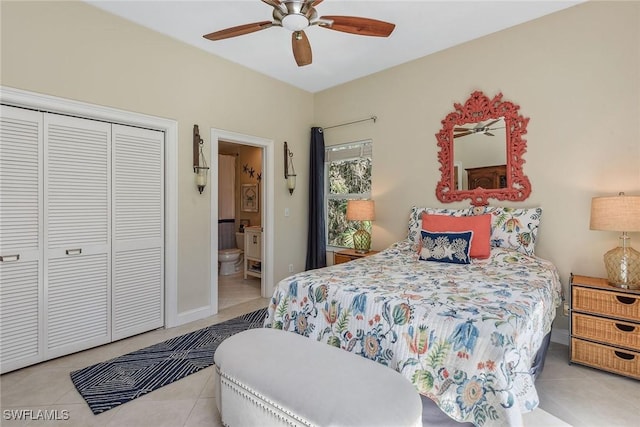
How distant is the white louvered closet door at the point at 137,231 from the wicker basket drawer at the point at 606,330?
11.6 feet

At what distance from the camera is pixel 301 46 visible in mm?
2402

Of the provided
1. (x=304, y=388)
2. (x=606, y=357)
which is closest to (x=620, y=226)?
(x=606, y=357)

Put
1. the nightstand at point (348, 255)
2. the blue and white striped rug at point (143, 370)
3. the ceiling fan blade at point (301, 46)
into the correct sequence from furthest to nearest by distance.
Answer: the nightstand at point (348, 255) → the ceiling fan blade at point (301, 46) → the blue and white striped rug at point (143, 370)

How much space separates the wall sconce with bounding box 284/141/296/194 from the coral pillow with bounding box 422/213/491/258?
1838mm

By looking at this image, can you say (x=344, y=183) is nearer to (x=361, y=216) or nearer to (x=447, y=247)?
(x=361, y=216)

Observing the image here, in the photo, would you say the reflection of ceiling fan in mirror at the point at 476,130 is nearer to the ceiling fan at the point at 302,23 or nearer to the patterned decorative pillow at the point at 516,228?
the patterned decorative pillow at the point at 516,228

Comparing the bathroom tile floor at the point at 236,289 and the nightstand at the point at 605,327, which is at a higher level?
the nightstand at the point at 605,327

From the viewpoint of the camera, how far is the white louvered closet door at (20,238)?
2.23 meters

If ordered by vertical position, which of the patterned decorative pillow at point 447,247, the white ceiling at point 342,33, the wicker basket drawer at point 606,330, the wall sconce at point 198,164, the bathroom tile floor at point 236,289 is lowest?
the bathroom tile floor at point 236,289

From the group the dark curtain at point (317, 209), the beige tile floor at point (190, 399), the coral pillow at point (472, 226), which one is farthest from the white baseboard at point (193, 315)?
the coral pillow at point (472, 226)

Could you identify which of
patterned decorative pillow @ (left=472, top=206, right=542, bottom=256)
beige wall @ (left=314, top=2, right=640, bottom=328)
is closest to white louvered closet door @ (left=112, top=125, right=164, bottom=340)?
beige wall @ (left=314, top=2, right=640, bottom=328)

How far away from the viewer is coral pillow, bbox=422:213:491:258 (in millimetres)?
2736

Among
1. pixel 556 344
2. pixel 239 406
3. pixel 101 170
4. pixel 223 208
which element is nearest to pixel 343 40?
pixel 101 170

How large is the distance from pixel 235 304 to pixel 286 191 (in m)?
1.58
